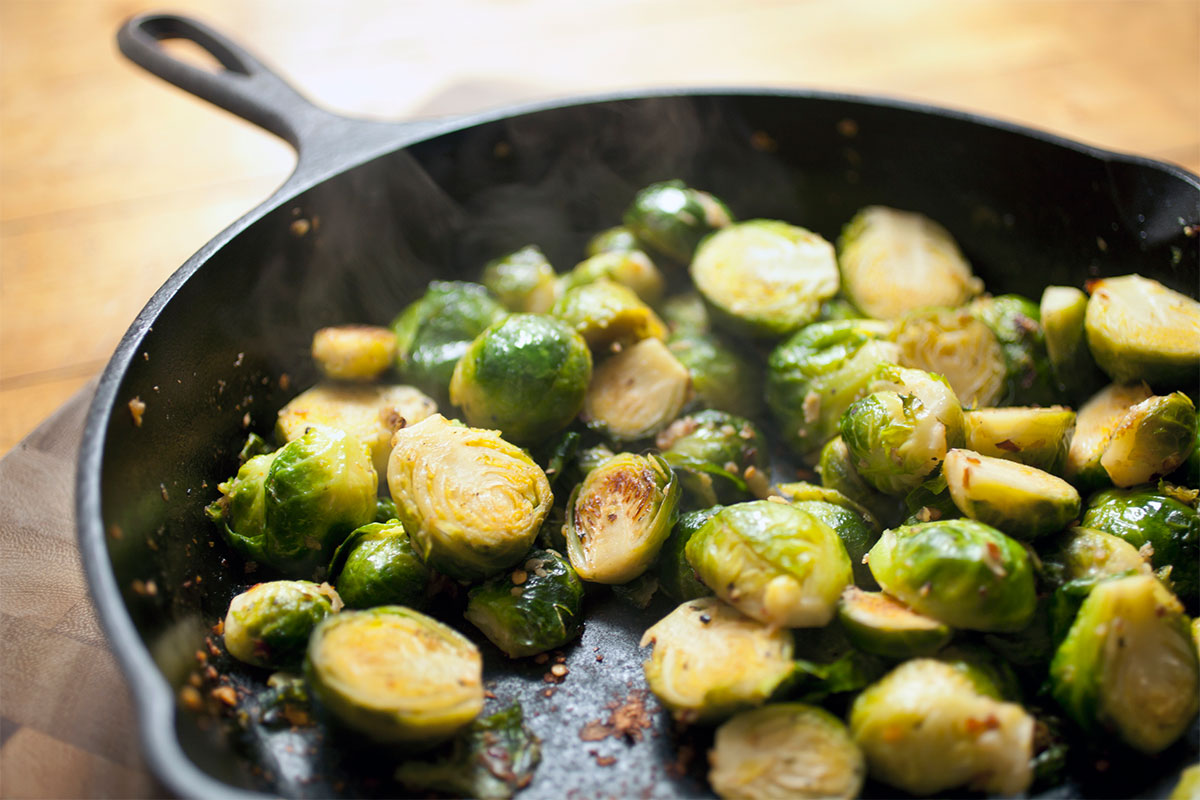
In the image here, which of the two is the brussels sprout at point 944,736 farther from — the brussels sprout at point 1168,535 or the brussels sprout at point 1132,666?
the brussels sprout at point 1168,535

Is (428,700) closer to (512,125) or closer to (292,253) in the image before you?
(292,253)

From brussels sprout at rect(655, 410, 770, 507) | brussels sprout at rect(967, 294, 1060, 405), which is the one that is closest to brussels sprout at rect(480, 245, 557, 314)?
brussels sprout at rect(655, 410, 770, 507)

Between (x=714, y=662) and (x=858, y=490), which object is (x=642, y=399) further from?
(x=714, y=662)

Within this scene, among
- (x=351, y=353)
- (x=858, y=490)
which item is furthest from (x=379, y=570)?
(x=858, y=490)

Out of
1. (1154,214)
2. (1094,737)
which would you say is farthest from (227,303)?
(1154,214)

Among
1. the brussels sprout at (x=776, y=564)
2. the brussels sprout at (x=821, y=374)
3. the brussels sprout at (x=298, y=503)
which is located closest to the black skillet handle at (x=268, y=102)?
the brussels sprout at (x=298, y=503)
